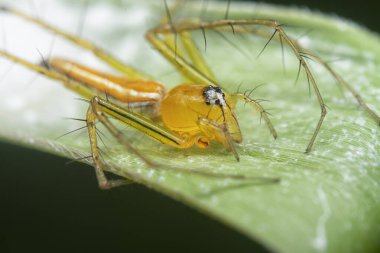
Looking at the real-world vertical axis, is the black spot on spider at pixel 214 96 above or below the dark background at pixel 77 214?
above

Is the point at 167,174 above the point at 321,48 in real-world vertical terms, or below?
below

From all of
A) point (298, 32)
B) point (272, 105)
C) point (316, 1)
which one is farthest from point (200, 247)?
point (316, 1)

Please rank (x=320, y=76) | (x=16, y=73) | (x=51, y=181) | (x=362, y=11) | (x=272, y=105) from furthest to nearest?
(x=362, y=11)
(x=16, y=73)
(x=51, y=181)
(x=320, y=76)
(x=272, y=105)

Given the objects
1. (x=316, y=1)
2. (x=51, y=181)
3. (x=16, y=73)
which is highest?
(x=316, y=1)

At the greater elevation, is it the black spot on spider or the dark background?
the black spot on spider

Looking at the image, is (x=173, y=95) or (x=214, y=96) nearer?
(x=214, y=96)

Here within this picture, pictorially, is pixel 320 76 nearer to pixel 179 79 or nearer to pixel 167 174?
pixel 179 79

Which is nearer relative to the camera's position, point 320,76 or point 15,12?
point 320,76

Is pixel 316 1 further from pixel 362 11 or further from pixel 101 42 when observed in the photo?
pixel 101 42

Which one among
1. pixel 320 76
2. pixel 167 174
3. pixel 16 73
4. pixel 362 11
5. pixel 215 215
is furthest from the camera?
pixel 362 11
